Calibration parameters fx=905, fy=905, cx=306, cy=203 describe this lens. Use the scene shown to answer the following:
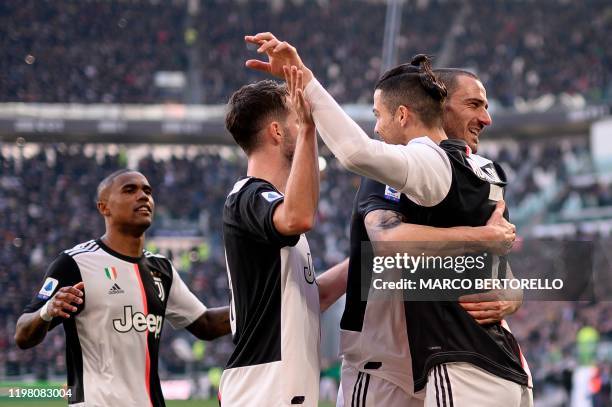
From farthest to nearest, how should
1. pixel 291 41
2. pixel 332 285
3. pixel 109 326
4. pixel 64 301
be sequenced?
pixel 291 41
pixel 109 326
pixel 64 301
pixel 332 285

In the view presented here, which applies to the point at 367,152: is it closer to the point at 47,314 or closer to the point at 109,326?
the point at 47,314

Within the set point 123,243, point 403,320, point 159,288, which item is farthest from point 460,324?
point 123,243

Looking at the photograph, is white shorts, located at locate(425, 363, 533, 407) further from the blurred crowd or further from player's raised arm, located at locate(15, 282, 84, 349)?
the blurred crowd

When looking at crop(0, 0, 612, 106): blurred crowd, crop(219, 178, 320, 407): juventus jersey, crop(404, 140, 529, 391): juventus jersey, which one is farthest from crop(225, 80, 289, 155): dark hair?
crop(0, 0, 612, 106): blurred crowd

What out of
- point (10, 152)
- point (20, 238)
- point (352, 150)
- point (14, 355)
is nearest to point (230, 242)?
point (352, 150)

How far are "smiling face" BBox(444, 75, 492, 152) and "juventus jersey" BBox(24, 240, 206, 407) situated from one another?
2.10m

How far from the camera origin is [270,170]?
12.9ft

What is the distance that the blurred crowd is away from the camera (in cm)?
2798

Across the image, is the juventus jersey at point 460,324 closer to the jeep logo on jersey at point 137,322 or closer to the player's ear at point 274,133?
the player's ear at point 274,133

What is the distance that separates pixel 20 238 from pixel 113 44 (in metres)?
9.17

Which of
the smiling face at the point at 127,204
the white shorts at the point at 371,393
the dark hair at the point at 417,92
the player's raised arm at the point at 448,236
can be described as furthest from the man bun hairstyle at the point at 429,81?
the smiling face at the point at 127,204

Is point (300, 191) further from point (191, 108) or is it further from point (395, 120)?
point (191, 108)

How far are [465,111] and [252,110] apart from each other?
1072 millimetres

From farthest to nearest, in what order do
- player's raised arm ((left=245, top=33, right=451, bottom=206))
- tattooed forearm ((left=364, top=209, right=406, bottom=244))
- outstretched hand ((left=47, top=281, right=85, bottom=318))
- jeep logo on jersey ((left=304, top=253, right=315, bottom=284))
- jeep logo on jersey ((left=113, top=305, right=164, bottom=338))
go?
jeep logo on jersey ((left=113, top=305, right=164, bottom=338)) < outstretched hand ((left=47, top=281, right=85, bottom=318)) < jeep logo on jersey ((left=304, top=253, right=315, bottom=284)) < tattooed forearm ((left=364, top=209, right=406, bottom=244)) < player's raised arm ((left=245, top=33, right=451, bottom=206))
